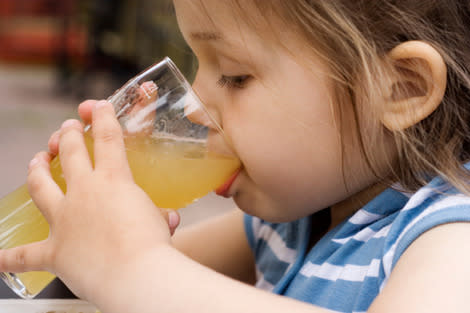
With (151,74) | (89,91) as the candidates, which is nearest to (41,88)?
(89,91)

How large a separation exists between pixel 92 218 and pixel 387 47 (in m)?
0.37

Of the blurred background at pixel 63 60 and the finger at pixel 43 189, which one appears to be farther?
the blurred background at pixel 63 60

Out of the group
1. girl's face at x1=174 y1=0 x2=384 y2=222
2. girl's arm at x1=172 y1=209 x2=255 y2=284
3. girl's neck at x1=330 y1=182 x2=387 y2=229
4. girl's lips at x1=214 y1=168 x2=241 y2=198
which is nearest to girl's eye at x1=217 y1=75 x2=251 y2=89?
girl's face at x1=174 y1=0 x2=384 y2=222

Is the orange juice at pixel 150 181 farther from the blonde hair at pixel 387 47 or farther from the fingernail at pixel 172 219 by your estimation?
the blonde hair at pixel 387 47

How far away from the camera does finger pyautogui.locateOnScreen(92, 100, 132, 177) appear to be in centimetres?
64

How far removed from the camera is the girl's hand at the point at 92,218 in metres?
0.59

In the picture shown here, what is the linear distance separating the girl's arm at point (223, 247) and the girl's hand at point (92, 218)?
0.43 metres

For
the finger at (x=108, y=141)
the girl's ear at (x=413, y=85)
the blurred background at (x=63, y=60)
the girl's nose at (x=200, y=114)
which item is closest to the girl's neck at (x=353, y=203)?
the girl's ear at (x=413, y=85)

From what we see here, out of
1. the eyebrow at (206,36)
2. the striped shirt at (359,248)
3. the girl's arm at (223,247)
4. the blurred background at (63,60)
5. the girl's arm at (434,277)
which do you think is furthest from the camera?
the blurred background at (63,60)

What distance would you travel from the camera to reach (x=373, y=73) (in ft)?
2.28

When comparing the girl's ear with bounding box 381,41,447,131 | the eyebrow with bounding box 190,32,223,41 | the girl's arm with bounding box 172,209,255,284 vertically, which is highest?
the eyebrow with bounding box 190,32,223,41

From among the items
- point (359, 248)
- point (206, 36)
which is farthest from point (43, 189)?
point (359, 248)

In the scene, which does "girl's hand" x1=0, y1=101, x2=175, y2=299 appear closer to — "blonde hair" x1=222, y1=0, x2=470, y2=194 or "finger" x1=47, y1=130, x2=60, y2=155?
"finger" x1=47, y1=130, x2=60, y2=155

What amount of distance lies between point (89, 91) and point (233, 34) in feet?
14.5
